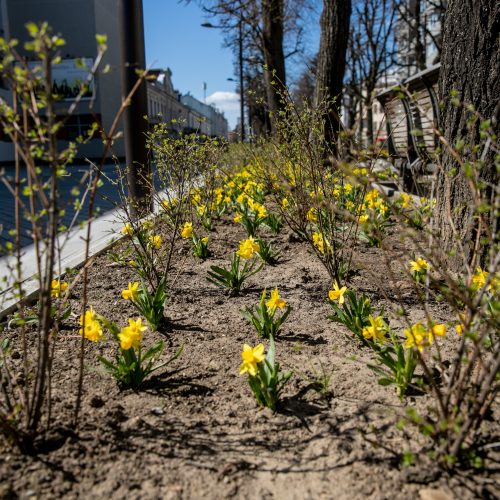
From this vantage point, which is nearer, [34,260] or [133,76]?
[34,260]

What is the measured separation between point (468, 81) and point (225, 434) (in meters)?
2.96

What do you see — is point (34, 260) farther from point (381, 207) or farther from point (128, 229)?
point (381, 207)

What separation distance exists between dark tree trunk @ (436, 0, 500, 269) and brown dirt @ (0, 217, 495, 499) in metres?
0.88

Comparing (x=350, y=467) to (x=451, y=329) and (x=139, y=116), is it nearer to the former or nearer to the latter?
(x=451, y=329)

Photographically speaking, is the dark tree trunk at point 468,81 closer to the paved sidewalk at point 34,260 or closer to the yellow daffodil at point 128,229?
the yellow daffodil at point 128,229

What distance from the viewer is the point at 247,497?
5.32 ft

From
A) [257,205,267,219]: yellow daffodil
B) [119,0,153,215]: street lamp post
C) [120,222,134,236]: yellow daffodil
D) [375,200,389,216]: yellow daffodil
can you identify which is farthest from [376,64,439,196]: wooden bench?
[119,0,153,215]: street lamp post

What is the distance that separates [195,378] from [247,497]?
0.86m

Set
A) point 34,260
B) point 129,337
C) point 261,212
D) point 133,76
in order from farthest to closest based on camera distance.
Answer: point 133,76 < point 261,212 < point 34,260 < point 129,337

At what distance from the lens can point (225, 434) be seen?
1952mm

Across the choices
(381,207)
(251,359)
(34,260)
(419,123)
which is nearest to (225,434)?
(251,359)

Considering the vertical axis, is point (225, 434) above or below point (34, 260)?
below

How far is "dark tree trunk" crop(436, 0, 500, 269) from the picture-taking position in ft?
10.8

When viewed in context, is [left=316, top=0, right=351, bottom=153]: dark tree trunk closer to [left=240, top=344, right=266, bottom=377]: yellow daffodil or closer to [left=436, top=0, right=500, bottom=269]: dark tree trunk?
[left=436, top=0, right=500, bottom=269]: dark tree trunk
